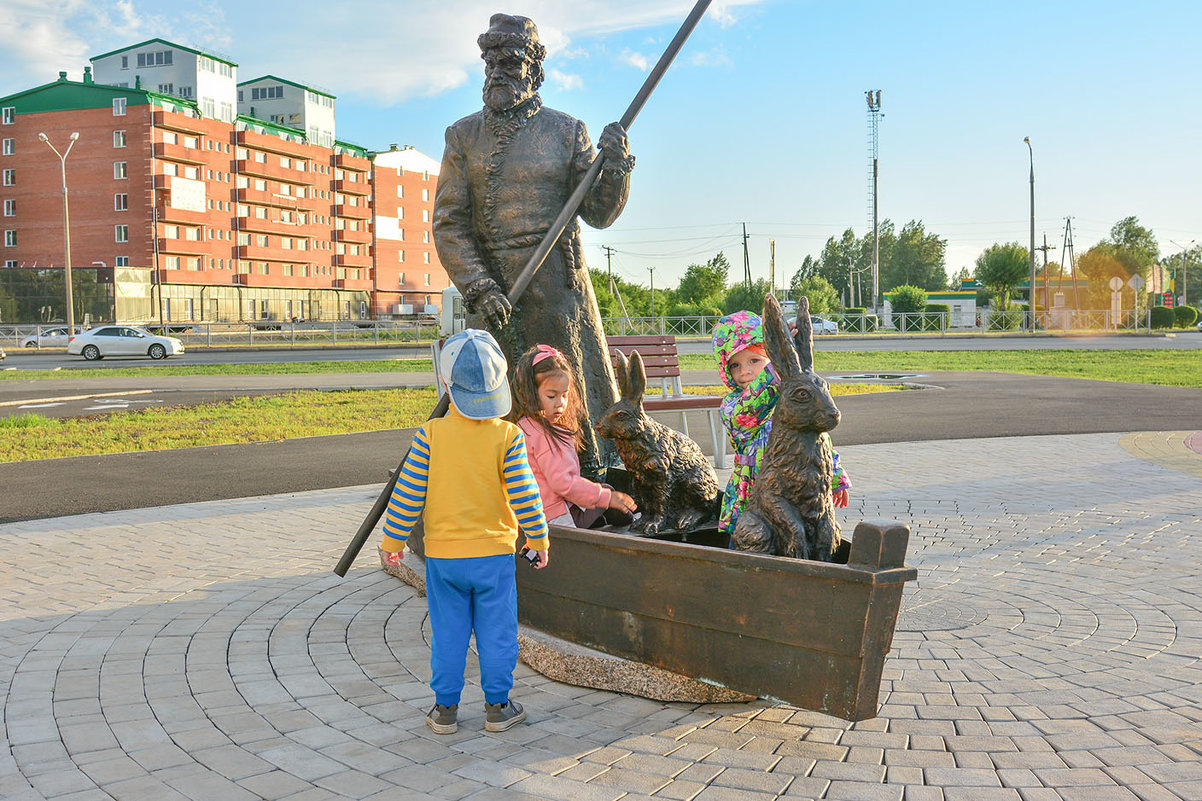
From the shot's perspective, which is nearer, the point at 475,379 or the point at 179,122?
the point at 475,379

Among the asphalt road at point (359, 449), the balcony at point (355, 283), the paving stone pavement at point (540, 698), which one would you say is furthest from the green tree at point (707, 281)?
the paving stone pavement at point (540, 698)

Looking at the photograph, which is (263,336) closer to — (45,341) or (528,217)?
(45,341)

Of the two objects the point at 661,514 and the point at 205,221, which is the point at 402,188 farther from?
the point at 661,514

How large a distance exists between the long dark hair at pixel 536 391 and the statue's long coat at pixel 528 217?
647 millimetres

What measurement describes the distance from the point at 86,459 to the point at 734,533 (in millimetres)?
8984

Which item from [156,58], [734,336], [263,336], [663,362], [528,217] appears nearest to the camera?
[734,336]

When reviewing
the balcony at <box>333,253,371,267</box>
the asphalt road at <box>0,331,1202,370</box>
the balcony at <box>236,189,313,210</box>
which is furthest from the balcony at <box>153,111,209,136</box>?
the asphalt road at <box>0,331,1202,370</box>

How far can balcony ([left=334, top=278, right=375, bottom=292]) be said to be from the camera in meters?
78.5

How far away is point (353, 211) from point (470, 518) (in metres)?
80.2

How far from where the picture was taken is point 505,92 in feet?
16.8

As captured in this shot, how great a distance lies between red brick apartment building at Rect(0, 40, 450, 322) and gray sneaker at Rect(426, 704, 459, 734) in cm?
4828

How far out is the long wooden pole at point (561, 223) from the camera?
14.3ft

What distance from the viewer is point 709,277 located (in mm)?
61969

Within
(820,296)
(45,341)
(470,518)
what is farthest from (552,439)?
(820,296)
